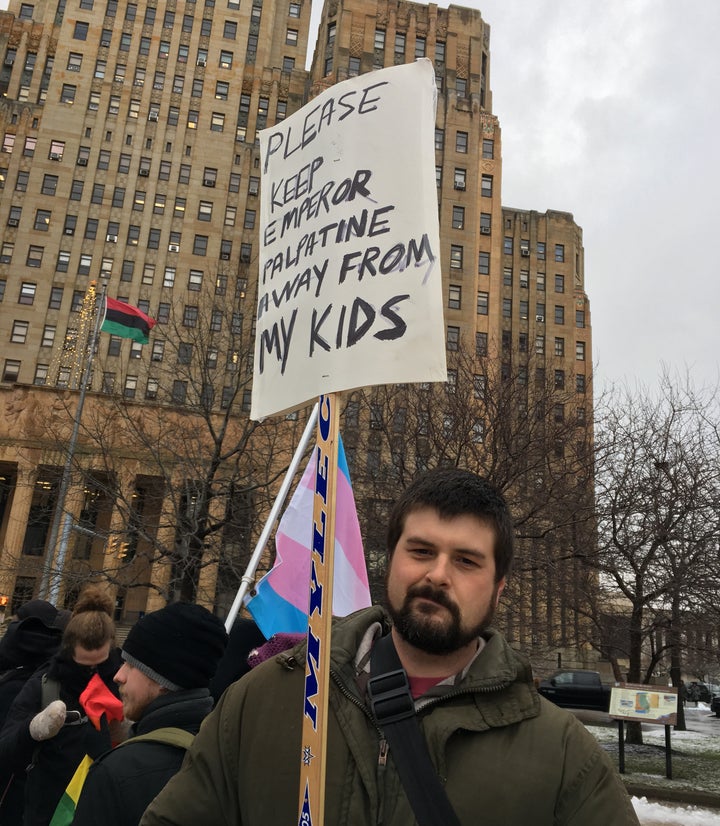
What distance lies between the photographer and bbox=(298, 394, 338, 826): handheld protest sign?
5.74 feet

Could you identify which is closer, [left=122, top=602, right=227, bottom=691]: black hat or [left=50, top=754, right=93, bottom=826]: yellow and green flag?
[left=122, top=602, right=227, bottom=691]: black hat

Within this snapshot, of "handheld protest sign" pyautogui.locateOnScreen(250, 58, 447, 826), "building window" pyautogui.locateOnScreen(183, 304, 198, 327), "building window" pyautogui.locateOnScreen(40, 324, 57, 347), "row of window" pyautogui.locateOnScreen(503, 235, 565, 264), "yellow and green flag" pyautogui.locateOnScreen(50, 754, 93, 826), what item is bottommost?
"yellow and green flag" pyautogui.locateOnScreen(50, 754, 93, 826)

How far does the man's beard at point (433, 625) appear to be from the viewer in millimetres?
1859

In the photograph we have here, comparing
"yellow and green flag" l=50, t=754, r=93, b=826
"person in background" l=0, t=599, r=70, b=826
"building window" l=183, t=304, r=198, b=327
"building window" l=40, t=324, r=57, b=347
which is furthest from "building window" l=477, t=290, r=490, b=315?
"yellow and green flag" l=50, t=754, r=93, b=826

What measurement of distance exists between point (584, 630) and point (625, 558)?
9.64 feet

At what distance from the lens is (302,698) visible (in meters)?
1.97

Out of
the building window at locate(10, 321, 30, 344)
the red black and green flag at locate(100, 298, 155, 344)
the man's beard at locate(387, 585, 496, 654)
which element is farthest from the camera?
the building window at locate(10, 321, 30, 344)

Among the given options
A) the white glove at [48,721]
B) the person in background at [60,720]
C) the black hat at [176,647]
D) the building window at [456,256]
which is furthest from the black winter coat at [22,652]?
the building window at [456,256]

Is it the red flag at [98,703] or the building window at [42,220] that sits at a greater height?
the building window at [42,220]

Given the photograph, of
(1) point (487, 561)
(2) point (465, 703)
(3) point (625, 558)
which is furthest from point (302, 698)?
(3) point (625, 558)

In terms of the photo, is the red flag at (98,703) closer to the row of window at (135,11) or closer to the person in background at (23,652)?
the person in background at (23,652)

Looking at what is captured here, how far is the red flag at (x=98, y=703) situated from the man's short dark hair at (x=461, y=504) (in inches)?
88.8

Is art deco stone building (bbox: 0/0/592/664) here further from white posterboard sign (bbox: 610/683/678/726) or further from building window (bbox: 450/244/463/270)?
white posterboard sign (bbox: 610/683/678/726)

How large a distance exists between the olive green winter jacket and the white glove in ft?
6.05
